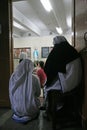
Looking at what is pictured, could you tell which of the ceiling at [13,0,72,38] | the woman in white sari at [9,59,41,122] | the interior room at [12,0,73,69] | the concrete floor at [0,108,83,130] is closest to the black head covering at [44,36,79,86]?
the woman in white sari at [9,59,41,122]

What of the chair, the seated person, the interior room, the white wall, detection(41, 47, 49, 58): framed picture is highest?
the interior room

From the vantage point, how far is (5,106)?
4027mm

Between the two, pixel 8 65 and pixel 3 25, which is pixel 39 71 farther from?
pixel 3 25

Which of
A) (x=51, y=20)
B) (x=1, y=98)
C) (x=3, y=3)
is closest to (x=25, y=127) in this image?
(x=1, y=98)

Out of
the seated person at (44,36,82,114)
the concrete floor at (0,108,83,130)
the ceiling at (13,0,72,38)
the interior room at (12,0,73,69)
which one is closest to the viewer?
the seated person at (44,36,82,114)

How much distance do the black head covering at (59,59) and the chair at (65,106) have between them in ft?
0.94

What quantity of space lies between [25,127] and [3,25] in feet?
7.74

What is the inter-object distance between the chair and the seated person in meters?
0.10

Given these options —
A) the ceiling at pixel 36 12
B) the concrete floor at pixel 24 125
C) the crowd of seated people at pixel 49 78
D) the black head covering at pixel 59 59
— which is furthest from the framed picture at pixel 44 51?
the black head covering at pixel 59 59

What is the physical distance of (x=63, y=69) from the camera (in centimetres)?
268

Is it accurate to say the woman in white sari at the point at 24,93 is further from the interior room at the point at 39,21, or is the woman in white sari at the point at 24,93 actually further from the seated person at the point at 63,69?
the interior room at the point at 39,21

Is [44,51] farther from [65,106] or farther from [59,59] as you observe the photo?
[59,59]

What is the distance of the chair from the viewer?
267 cm

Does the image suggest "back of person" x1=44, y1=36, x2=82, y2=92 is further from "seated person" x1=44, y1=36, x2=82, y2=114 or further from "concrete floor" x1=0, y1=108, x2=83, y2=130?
"concrete floor" x1=0, y1=108, x2=83, y2=130
